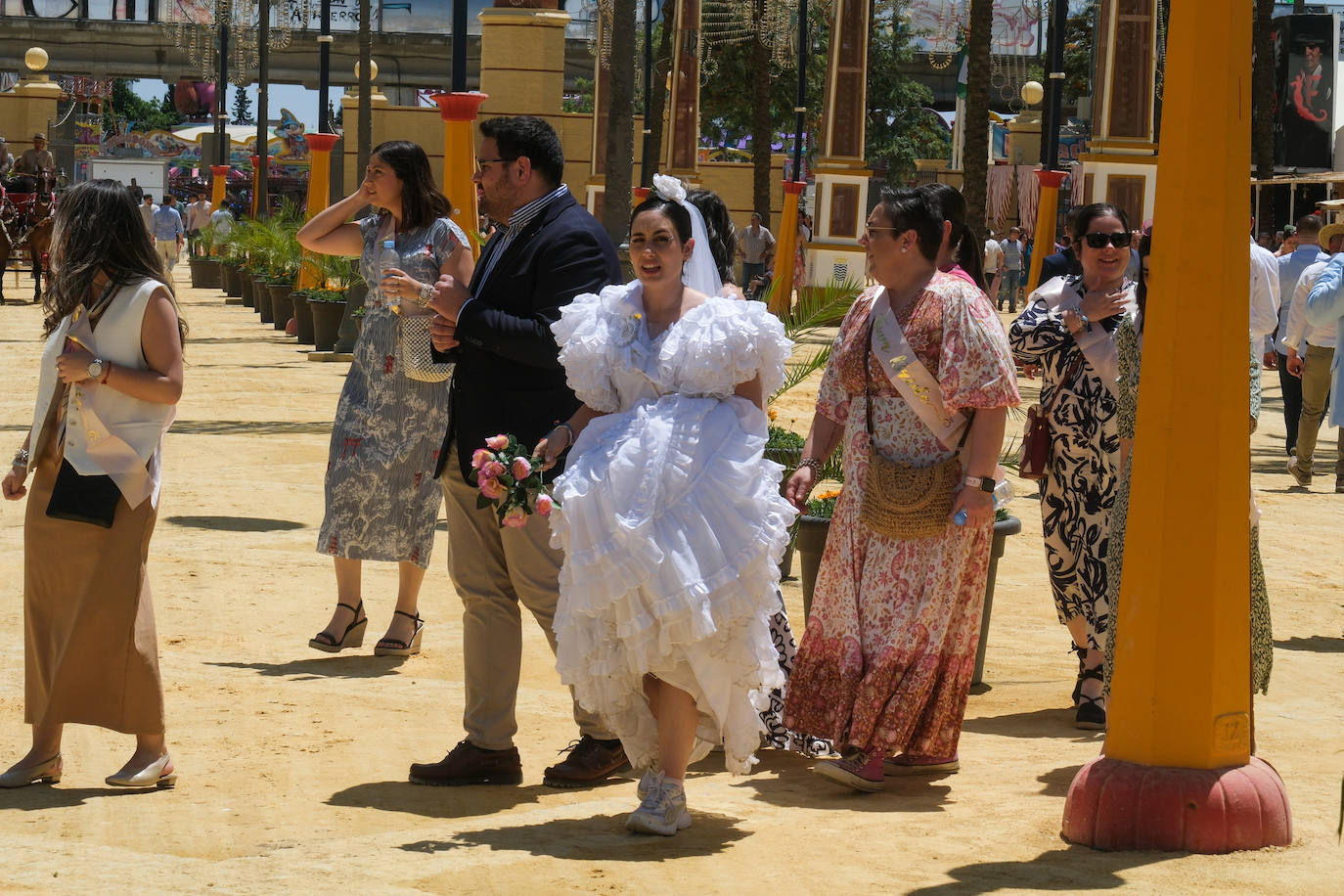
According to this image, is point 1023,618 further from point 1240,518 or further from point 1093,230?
point 1240,518

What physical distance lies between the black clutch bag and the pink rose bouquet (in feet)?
A: 3.95

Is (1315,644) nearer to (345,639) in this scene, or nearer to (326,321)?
(345,639)

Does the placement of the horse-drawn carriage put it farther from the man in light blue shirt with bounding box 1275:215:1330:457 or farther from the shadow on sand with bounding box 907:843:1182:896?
the shadow on sand with bounding box 907:843:1182:896

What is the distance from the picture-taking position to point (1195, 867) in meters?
4.82

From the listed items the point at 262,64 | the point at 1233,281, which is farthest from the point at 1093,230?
the point at 262,64

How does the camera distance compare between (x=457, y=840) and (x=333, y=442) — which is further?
(x=333, y=442)

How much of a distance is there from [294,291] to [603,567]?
19.8 metres

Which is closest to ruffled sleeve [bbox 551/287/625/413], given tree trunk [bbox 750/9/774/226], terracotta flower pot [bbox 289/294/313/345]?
terracotta flower pot [bbox 289/294/313/345]

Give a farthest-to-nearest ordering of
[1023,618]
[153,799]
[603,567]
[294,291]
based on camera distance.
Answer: [294,291]
[1023,618]
[153,799]
[603,567]

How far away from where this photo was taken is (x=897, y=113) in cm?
6706

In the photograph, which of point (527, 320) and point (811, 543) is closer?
point (527, 320)

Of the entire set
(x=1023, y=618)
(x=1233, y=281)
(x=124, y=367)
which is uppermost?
(x=1233, y=281)

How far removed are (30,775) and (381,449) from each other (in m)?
2.40

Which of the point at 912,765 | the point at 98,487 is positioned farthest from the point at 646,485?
the point at 98,487
